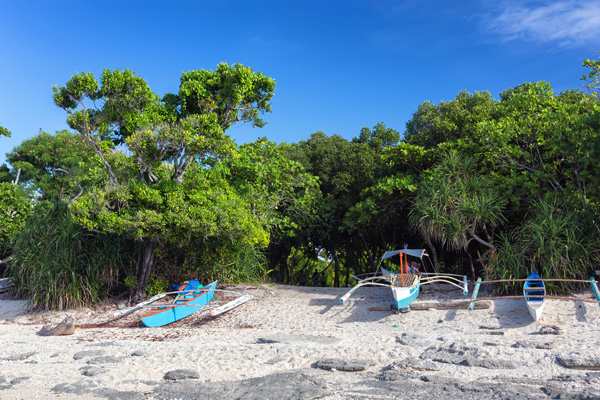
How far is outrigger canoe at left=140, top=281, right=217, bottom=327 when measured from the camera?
1030cm

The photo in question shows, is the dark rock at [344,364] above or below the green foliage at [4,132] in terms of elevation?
below

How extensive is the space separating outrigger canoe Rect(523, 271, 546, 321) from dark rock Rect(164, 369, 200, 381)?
623 cm

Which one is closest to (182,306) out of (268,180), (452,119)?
(268,180)

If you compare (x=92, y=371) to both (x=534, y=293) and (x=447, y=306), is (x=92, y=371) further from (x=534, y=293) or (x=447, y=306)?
(x=534, y=293)

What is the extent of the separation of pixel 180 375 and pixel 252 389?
→ 1127 mm

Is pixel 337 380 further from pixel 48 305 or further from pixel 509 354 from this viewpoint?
pixel 48 305

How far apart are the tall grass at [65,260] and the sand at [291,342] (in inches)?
20.9

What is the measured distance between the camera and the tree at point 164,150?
10.6 m

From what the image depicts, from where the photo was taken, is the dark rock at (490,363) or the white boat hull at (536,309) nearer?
the dark rock at (490,363)

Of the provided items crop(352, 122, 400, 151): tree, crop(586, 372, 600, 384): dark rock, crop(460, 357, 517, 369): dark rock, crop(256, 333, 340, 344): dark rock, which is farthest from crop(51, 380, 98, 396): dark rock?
crop(352, 122, 400, 151): tree

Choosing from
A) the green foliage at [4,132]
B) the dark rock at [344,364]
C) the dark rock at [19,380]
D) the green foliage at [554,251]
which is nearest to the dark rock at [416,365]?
the dark rock at [344,364]

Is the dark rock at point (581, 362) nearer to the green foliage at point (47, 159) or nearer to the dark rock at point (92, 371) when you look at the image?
the dark rock at point (92, 371)

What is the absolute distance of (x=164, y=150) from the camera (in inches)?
434

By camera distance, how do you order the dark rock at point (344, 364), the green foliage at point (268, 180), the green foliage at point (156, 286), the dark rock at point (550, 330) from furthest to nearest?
the green foliage at point (268, 180) < the green foliage at point (156, 286) < the dark rock at point (550, 330) < the dark rock at point (344, 364)
